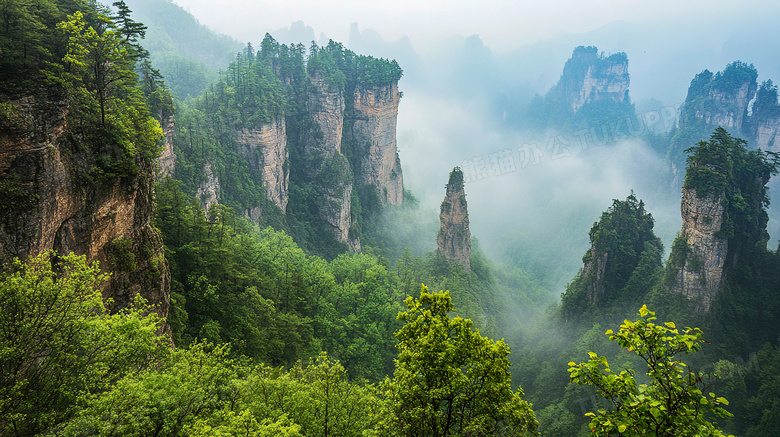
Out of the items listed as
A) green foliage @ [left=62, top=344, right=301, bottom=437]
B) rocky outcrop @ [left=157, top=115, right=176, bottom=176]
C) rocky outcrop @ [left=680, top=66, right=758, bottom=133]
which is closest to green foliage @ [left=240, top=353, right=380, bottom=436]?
green foliage @ [left=62, top=344, right=301, bottom=437]

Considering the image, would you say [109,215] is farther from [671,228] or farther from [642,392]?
[671,228]

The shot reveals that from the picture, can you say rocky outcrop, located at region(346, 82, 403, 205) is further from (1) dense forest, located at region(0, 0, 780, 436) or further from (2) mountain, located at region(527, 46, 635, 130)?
(2) mountain, located at region(527, 46, 635, 130)

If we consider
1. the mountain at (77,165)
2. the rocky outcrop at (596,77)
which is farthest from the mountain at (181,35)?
the rocky outcrop at (596,77)

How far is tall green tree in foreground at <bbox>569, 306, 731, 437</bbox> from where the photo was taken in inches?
259

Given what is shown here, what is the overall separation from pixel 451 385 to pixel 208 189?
47.0m

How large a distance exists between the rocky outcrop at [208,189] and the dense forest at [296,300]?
1.29 feet

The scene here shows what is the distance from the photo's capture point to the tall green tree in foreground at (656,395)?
659cm

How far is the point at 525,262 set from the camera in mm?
111750

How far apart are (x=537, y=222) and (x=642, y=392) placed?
136580 millimetres

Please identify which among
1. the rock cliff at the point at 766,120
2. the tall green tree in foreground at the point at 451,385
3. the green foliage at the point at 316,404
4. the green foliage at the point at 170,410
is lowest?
the green foliage at the point at 316,404

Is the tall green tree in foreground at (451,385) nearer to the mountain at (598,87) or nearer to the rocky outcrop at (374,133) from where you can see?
the rocky outcrop at (374,133)

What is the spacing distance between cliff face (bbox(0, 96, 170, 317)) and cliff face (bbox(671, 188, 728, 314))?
148 ft

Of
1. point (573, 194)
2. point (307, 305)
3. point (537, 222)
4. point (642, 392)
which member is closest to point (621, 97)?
point (573, 194)

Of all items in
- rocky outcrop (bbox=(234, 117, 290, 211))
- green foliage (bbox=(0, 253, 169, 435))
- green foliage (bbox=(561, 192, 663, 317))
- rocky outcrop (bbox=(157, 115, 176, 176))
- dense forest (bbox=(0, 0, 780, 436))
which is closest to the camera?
green foliage (bbox=(0, 253, 169, 435))
